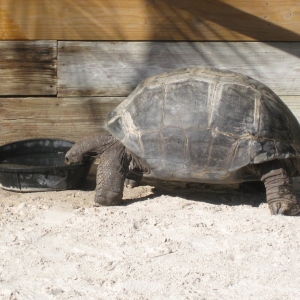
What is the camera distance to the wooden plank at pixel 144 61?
604cm

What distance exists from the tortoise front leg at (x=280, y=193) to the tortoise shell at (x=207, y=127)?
0.18 metres

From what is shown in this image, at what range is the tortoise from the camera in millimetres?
5031

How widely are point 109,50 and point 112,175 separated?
136 centimetres

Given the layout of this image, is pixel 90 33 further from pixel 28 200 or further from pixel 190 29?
pixel 28 200

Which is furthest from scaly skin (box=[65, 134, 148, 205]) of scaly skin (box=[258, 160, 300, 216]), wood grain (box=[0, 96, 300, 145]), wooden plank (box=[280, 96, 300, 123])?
wooden plank (box=[280, 96, 300, 123])

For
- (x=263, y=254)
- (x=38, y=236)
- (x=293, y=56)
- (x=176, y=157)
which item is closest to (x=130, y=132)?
(x=176, y=157)

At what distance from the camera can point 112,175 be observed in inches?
211

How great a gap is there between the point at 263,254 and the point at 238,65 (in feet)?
7.98

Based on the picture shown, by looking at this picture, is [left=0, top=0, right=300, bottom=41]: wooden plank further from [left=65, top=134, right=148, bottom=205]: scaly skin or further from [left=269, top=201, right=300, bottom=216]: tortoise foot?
[left=269, top=201, right=300, bottom=216]: tortoise foot

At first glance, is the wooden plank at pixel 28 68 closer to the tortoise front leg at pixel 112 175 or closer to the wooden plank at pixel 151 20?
the wooden plank at pixel 151 20

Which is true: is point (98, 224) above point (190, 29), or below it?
below

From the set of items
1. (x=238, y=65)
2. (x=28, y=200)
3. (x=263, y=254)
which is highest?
(x=238, y=65)

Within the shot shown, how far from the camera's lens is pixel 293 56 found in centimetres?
621

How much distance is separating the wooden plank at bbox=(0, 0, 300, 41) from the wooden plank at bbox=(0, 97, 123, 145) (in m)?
0.63
